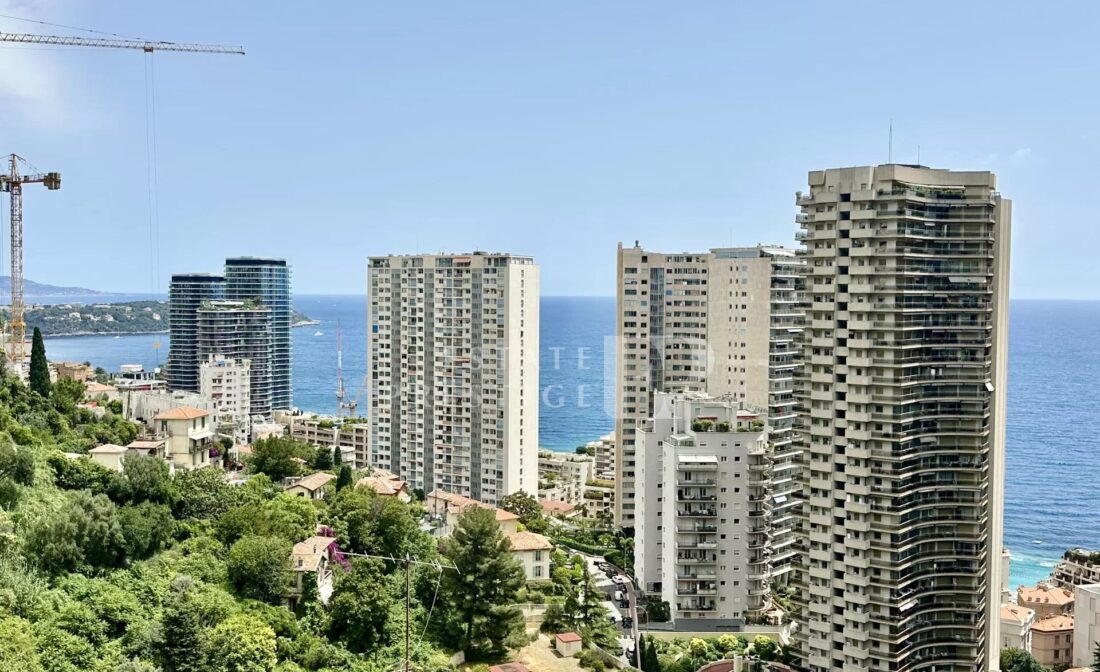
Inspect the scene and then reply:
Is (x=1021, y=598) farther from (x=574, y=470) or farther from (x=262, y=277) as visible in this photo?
(x=262, y=277)

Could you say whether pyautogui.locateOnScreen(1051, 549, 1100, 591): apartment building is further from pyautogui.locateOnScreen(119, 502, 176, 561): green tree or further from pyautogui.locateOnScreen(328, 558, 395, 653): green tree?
pyautogui.locateOnScreen(119, 502, 176, 561): green tree

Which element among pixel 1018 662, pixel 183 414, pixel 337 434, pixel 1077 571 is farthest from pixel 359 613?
pixel 337 434

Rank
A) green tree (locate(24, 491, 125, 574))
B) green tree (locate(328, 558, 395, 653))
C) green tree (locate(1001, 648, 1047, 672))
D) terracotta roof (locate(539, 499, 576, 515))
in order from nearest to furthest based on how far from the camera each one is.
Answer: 1. green tree (locate(24, 491, 125, 574))
2. green tree (locate(328, 558, 395, 653))
3. green tree (locate(1001, 648, 1047, 672))
4. terracotta roof (locate(539, 499, 576, 515))

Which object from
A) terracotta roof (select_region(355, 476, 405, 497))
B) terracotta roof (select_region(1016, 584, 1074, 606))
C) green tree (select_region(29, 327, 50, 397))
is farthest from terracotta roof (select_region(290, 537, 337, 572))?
terracotta roof (select_region(1016, 584, 1074, 606))

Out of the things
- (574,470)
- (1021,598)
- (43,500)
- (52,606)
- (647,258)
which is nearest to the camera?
(52,606)

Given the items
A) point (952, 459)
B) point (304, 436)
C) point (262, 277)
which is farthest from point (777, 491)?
point (262, 277)

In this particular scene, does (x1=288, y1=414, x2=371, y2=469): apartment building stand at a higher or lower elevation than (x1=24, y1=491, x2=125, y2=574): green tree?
lower

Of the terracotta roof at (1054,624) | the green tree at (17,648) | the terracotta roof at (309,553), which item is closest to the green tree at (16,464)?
the green tree at (17,648)
